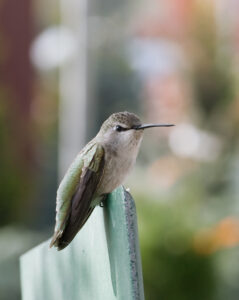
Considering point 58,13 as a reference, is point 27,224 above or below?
below

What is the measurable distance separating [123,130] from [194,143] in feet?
22.0

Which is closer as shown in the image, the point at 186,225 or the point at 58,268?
the point at 58,268

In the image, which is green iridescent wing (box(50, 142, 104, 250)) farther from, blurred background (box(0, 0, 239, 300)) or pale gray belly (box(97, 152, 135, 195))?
blurred background (box(0, 0, 239, 300))

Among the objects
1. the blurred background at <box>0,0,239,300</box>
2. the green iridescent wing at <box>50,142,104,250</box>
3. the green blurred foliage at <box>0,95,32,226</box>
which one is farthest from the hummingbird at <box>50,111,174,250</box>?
the green blurred foliage at <box>0,95,32,226</box>

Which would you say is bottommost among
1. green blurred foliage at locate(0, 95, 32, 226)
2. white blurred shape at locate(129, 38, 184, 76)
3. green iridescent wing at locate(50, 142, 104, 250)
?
green blurred foliage at locate(0, 95, 32, 226)

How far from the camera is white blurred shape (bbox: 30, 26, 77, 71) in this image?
38.3 feet

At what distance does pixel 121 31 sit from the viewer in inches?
427

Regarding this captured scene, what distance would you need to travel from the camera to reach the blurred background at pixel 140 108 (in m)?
7.77

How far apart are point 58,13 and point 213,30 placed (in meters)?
3.57

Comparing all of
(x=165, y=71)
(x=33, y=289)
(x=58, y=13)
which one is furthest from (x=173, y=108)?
(x=33, y=289)

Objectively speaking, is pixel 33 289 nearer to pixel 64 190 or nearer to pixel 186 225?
pixel 64 190

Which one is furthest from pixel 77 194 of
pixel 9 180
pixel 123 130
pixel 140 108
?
pixel 140 108

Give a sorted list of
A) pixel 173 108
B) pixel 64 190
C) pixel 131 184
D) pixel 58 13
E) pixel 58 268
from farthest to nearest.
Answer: pixel 58 13 < pixel 173 108 < pixel 131 184 < pixel 64 190 < pixel 58 268

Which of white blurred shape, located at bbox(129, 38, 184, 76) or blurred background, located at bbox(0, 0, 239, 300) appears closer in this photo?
blurred background, located at bbox(0, 0, 239, 300)
